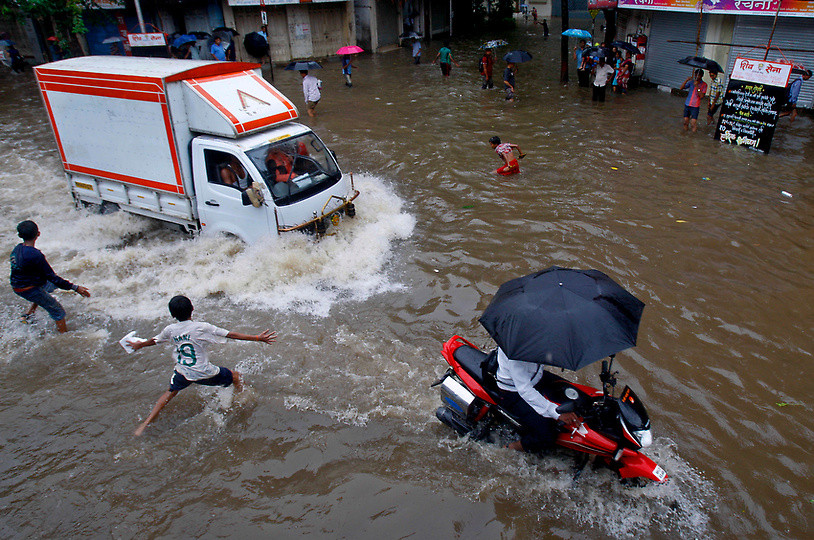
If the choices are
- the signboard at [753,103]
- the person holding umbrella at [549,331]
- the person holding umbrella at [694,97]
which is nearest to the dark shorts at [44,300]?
the person holding umbrella at [549,331]

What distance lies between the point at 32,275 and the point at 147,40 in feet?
50.3

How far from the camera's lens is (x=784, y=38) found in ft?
43.4

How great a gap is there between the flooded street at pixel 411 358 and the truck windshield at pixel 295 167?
A: 73 centimetres

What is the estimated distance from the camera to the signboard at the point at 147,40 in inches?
706

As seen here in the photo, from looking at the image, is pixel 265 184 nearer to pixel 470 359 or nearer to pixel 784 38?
pixel 470 359

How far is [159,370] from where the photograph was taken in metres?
5.97

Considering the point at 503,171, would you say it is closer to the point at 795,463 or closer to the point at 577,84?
the point at 795,463

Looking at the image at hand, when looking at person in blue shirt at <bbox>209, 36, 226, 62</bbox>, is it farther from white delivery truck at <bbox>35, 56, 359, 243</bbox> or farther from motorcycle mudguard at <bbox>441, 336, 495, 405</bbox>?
motorcycle mudguard at <bbox>441, 336, 495, 405</bbox>

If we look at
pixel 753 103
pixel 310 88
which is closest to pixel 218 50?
pixel 310 88

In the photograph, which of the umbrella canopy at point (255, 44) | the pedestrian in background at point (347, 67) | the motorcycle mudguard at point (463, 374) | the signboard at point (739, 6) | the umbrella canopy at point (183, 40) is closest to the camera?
the motorcycle mudguard at point (463, 374)

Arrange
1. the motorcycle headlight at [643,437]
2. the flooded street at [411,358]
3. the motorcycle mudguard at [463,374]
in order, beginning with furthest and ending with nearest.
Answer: the motorcycle mudguard at [463,374] < the flooded street at [411,358] < the motorcycle headlight at [643,437]

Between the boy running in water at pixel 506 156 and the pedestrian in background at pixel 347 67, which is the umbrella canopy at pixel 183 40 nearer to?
the pedestrian in background at pixel 347 67

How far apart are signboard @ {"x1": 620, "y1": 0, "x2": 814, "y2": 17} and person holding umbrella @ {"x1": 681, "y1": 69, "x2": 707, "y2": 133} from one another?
7.97 feet

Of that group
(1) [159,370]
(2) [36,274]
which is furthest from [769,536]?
(2) [36,274]
